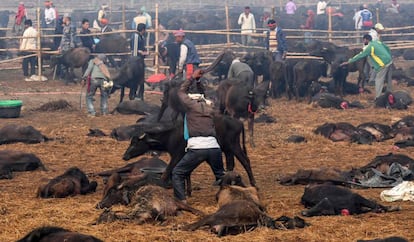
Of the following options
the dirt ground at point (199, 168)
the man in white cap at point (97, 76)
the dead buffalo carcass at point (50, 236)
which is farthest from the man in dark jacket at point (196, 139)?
the man in white cap at point (97, 76)

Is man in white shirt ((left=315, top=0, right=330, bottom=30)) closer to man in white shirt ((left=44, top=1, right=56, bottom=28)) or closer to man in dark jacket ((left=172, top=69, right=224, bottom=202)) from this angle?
man in white shirt ((left=44, top=1, right=56, bottom=28))

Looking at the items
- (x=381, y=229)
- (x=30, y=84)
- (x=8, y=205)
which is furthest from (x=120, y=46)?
(x=381, y=229)

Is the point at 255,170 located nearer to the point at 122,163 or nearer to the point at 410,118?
the point at 122,163

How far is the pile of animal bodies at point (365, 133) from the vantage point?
61.6 feet

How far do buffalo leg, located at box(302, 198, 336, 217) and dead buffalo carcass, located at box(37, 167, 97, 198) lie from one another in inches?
143

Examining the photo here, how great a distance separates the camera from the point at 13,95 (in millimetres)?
27812

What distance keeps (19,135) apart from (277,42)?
12733mm

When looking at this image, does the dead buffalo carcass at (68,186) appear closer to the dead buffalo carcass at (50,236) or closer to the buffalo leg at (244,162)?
the buffalo leg at (244,162)

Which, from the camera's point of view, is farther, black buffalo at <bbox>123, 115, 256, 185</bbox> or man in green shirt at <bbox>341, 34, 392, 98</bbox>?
man in green shirt at <bbox>341, 34, 392, 98</bbox>

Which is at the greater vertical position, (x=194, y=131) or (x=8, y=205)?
(x=194, y=131)

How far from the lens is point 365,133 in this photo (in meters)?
19.0

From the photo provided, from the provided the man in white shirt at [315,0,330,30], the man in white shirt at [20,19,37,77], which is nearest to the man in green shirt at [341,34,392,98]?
the man in white shirt at [20,19,37,77]

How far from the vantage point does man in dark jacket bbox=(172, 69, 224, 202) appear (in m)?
11.8

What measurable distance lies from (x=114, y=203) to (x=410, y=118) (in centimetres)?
1094
